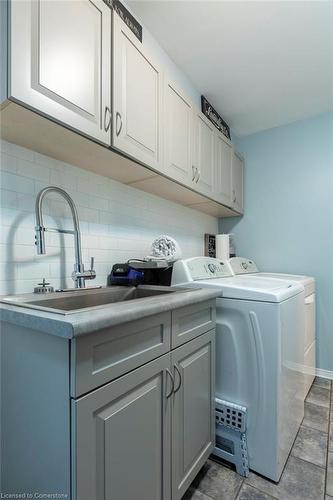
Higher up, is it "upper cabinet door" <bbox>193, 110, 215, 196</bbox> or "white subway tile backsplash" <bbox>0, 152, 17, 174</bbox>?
"upper cabinet door" <bbox>193, 110, 215, 196</bbox>

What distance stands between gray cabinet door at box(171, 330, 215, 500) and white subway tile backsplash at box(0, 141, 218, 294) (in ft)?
2.23

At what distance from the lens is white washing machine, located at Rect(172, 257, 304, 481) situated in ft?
4.02

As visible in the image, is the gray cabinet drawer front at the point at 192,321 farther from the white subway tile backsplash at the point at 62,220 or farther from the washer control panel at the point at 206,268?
the white subway tile backsplash at the point at 62,220

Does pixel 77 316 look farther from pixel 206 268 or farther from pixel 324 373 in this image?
pixel 324 373

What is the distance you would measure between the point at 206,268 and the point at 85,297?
83cm

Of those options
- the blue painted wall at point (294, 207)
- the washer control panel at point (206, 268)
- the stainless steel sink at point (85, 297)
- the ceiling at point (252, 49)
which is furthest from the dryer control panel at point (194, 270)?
the ceiling at point (252, 49)

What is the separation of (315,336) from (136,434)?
2145 mm

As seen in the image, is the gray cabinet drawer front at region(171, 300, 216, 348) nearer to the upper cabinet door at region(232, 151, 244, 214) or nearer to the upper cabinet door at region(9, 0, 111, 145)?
the upper cabinet door at region(9, 0, 111, 145)

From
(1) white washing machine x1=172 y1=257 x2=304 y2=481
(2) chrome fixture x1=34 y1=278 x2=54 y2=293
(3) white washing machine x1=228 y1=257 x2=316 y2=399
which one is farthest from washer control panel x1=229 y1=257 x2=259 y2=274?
(2) chrome fixture x1=34 y1=278 x2=54 y2=293

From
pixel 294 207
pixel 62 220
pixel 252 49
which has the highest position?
pixel 252 49

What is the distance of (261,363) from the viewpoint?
4.14 ft

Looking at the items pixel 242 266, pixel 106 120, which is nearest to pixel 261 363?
pixel 242 266

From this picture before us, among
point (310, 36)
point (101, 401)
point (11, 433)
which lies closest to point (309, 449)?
point (101, 401)

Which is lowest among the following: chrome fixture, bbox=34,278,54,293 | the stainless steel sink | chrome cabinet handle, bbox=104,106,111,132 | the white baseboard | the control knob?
the white baseboard
